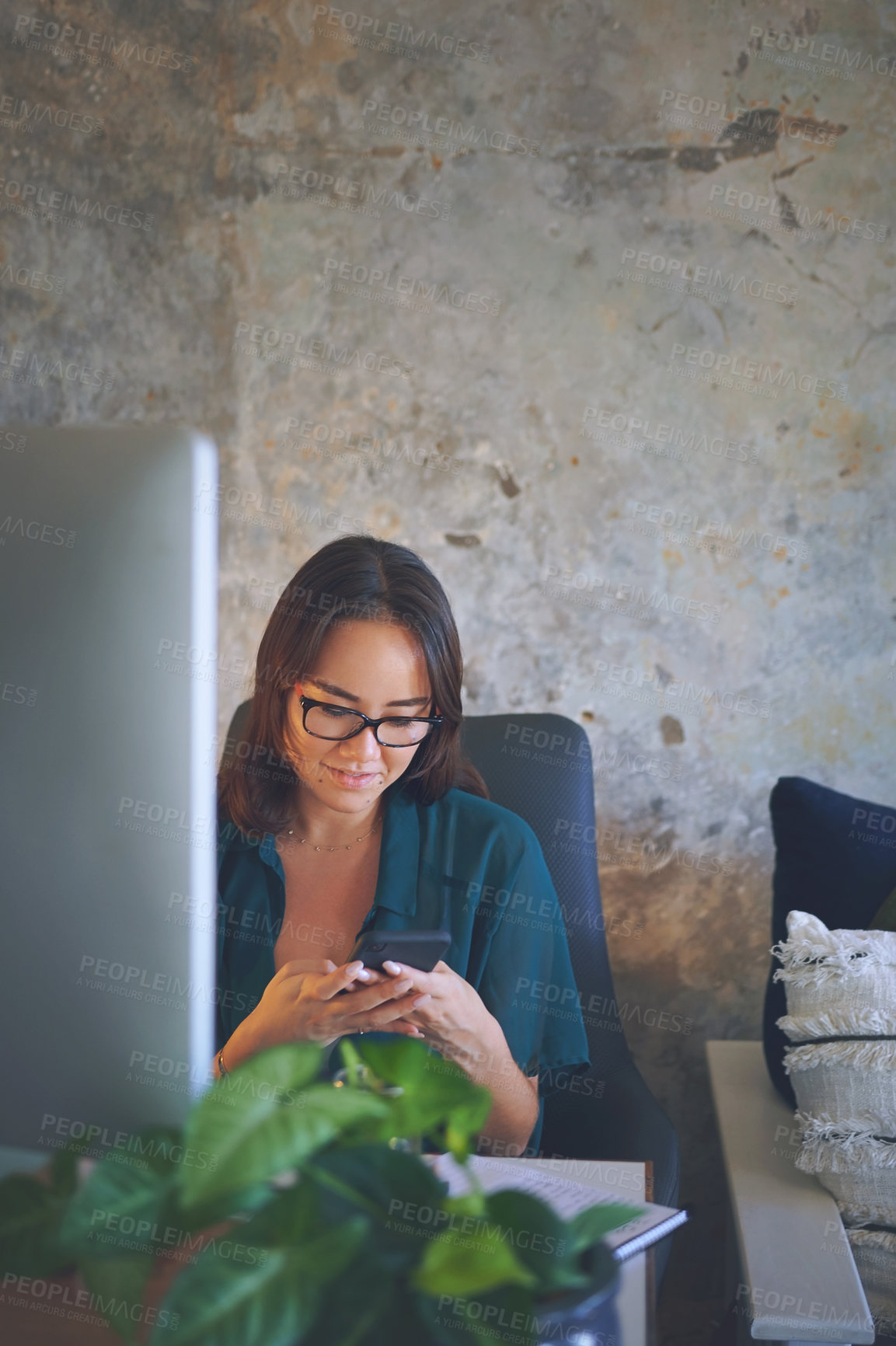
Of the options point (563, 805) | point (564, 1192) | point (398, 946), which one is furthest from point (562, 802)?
point (564, 1192)

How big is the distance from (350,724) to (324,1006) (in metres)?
0.39

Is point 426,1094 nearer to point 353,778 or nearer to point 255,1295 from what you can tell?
point 255,1295

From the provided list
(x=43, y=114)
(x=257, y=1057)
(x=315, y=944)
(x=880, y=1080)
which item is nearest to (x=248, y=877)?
(x=315, y=944)

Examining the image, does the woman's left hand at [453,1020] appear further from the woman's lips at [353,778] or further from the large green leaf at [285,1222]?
the large green leaf at [285,1222]

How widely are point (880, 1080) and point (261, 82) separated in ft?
6.82

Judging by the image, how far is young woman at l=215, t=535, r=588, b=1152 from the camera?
132 centimetres

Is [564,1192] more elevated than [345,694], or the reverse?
[345,694]

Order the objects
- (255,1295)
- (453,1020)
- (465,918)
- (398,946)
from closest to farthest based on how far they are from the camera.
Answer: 1. (255,1295)
2. (398,946)
3. (453,1020)
4. (465,918)

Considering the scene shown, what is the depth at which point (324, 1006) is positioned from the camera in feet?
3.47

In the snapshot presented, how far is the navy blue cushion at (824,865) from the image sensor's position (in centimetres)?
147

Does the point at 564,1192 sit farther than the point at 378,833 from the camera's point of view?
No

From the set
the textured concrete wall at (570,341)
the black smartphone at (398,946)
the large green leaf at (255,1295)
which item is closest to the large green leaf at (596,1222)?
the large green leaf at (255,1295)

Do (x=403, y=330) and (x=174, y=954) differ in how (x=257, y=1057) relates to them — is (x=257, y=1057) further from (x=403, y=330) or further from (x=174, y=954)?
(x=403, y=330)

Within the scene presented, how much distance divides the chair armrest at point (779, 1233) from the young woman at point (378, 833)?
269mm
